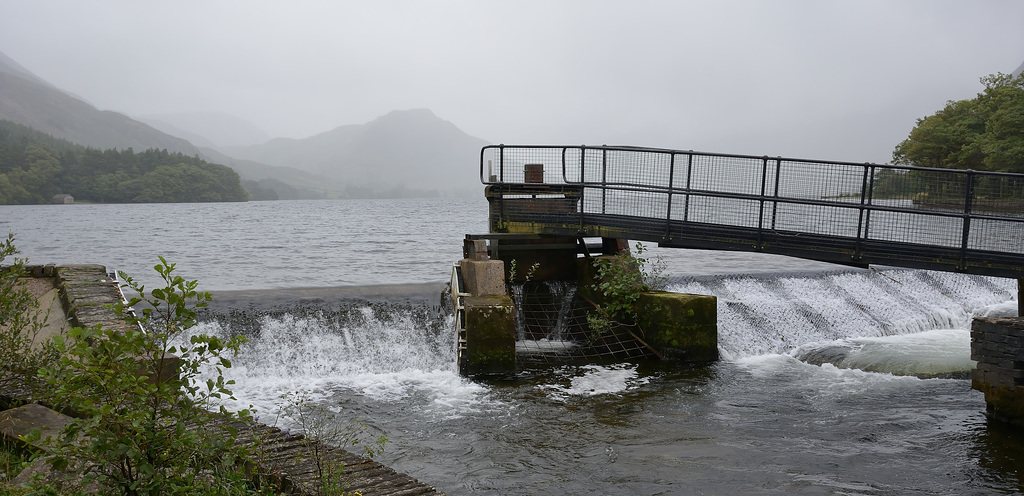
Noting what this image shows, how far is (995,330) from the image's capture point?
822 cm

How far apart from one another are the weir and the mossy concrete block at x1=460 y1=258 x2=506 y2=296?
0.08 feet

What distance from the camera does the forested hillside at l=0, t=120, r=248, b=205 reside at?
92.9 meters

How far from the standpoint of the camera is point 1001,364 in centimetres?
834

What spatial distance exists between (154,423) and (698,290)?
548 inches

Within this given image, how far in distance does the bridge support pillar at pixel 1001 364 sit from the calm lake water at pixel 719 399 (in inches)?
10.7

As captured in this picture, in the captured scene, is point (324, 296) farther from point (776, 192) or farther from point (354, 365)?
point (776, 192)

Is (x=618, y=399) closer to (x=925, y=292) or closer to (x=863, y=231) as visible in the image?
(x=863, y=231)

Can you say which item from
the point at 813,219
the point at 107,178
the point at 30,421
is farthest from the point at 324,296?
the point at 107,178

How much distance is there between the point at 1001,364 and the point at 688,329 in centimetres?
457

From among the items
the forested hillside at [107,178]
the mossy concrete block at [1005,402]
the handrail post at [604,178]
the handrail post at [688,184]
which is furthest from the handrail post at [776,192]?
the forested hillside at [107,178]

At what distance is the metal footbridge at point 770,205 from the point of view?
32.8 ft

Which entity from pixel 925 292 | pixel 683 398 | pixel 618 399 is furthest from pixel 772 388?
pixel 925 292

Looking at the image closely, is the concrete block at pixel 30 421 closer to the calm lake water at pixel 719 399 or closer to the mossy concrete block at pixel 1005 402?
the calm lake water at pixel 719 399

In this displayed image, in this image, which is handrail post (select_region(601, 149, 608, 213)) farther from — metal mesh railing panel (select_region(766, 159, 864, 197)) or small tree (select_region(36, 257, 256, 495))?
small tree (select_region(36, 257, 256, 495))
